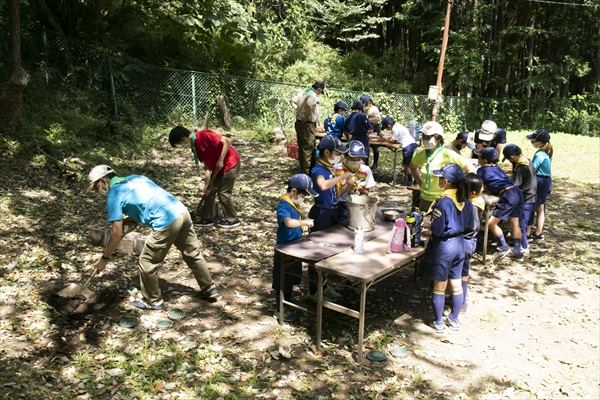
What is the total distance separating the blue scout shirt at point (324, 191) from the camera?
19.7ft

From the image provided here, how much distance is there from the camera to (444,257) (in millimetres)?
5465

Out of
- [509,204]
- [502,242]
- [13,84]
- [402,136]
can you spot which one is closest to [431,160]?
[509,204]

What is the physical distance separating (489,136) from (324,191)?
3.83 metres

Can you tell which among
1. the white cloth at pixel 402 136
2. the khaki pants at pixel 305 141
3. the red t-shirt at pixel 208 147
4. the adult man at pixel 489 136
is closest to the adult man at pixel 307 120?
the khaki pants at pixel 305 141

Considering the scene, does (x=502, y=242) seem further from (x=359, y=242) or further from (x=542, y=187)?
(x=359, y=242)

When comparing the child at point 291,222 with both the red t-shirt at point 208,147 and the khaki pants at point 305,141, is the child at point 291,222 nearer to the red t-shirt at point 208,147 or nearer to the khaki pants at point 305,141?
the red t-shirt at point 208,147

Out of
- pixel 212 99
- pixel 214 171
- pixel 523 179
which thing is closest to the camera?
pixel 523 179

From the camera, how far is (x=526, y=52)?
26.4m

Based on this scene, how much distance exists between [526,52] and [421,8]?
19.3 feet

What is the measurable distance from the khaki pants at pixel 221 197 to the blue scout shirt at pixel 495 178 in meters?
3.80

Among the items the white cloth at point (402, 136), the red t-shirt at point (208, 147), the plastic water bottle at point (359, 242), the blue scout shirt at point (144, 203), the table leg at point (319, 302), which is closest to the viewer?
the table leg at point (319, 302)

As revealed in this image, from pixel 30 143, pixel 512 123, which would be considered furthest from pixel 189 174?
pixel 512 123

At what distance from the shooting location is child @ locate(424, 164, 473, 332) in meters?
5.37

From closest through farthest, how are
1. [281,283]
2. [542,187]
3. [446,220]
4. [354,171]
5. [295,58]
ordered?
[446,220]
[281,283]
[354,171]
[542,187]
[295,58]
